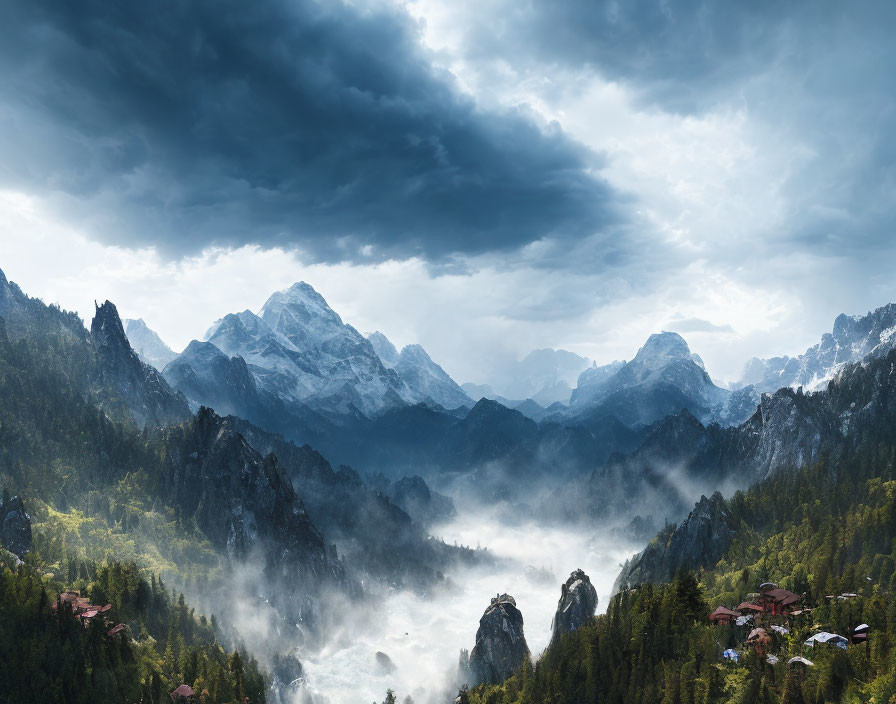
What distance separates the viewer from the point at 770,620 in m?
136

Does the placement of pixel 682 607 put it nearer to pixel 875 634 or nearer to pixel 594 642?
pixel 594 642

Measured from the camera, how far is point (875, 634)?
115 m

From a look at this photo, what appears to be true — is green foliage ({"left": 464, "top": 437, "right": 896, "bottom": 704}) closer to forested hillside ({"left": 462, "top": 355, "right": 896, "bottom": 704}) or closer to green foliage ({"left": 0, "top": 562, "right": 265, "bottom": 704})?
forested hillside ({"left": 462, "top": 355, "right": 896, "bottom": 704})

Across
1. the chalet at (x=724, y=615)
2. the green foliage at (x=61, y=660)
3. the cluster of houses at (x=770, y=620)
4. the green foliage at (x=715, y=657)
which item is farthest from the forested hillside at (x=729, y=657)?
the green foliage at (x=61, y=660)

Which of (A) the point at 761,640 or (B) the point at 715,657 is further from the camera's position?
(B) the point at 715,657

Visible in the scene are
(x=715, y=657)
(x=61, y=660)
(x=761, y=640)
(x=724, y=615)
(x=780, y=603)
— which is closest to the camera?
(x=761, y=640)

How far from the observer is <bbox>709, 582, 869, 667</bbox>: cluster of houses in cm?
11469

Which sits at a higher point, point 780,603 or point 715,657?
→ point 780,603

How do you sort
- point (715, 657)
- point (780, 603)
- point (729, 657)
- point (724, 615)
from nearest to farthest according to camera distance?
point (729, 657) → point (715, 657) → point (780, 603) → point (724, 615)

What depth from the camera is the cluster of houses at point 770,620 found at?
115 metres

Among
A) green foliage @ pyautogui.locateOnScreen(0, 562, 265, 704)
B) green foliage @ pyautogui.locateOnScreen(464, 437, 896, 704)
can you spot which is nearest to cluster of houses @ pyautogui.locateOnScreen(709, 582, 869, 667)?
green foliage @ pyautogui.locateOnScreen(464, 437, 896, 704)

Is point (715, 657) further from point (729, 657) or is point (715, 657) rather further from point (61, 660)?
point (61, 660)

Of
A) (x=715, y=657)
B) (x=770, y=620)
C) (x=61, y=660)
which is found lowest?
(x=61, y=660)

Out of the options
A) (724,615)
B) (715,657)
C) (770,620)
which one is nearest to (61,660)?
(715,657)
